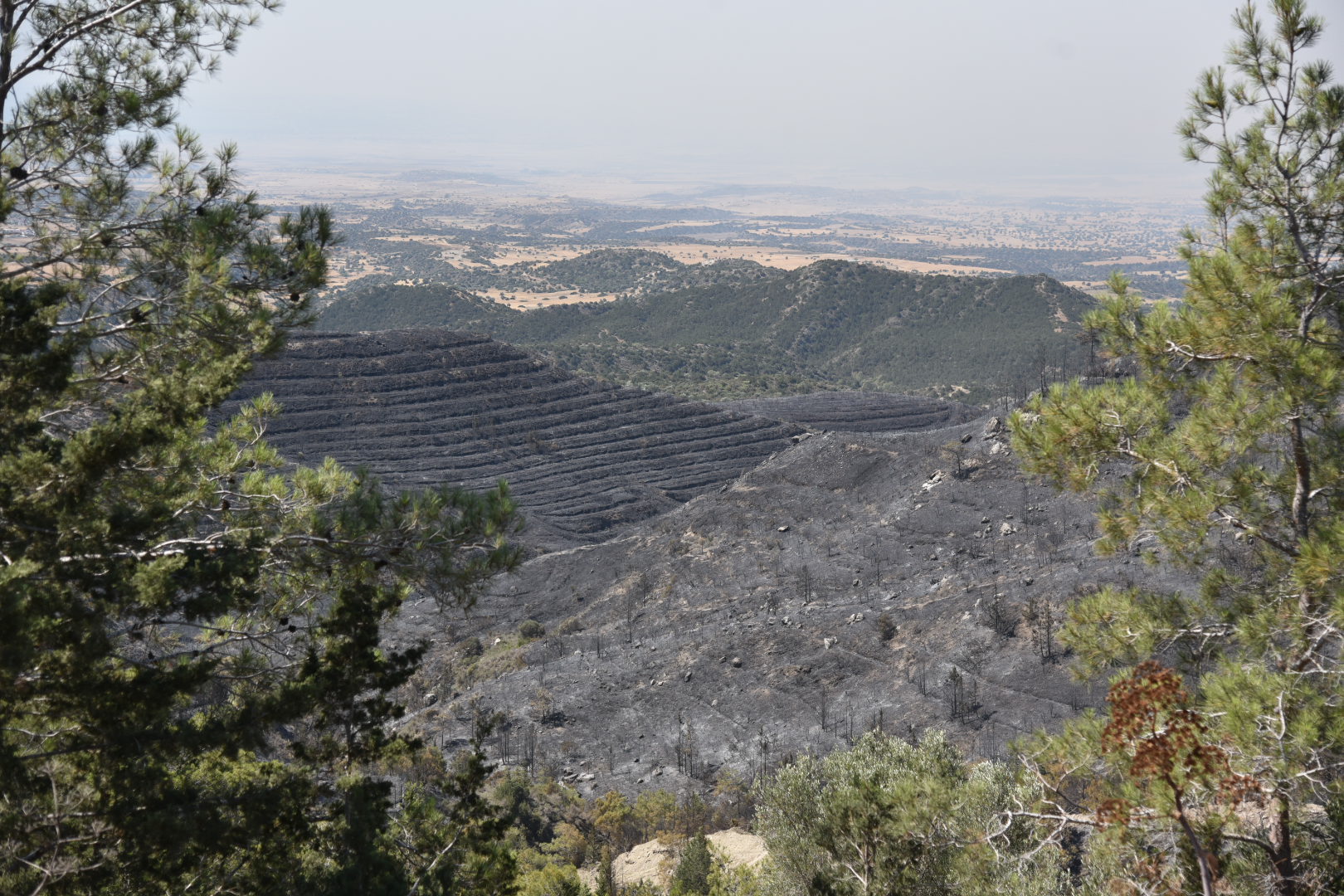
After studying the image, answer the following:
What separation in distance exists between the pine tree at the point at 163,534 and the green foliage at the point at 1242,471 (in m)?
5.65

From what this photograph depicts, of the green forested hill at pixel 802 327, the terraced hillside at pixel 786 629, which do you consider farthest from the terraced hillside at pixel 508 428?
the green forested hill at pixel 802 327

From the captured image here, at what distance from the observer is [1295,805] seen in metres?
6.89

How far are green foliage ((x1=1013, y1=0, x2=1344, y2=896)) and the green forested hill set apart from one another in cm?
9468

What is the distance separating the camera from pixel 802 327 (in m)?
142

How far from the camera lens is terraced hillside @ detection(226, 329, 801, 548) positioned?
6359cm

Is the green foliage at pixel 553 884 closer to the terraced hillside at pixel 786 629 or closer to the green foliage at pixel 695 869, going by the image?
the green foliage at pixel 695 869

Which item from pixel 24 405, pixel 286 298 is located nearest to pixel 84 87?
pixel 286 298

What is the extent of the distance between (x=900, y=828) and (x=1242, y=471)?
442 centimetres

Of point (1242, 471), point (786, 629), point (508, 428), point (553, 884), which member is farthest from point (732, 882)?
point (508, 428)

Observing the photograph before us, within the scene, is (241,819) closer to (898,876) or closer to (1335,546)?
(898,876)

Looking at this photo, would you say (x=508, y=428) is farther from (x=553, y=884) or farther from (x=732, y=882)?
(x=553, y=884)

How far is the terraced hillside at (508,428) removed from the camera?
209 feet

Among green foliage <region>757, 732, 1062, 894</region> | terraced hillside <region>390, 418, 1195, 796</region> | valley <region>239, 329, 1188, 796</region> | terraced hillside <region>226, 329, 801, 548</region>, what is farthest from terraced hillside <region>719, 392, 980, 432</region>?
green foliage <region>757, 732, 1062, 894</region>

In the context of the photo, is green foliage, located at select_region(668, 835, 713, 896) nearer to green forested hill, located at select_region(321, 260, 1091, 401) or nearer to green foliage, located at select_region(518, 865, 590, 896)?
green foliage, located at select_region(518, 865, 590, 896)
